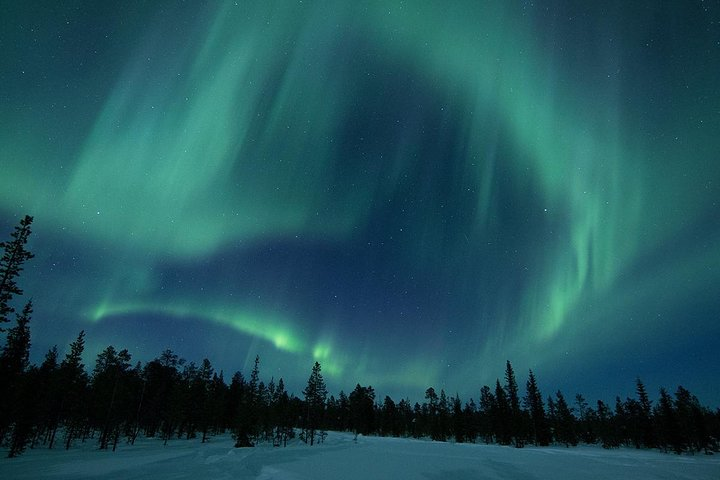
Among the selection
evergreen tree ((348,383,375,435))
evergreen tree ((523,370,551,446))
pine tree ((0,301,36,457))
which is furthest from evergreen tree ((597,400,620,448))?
pine tree ((0,301,36,457))

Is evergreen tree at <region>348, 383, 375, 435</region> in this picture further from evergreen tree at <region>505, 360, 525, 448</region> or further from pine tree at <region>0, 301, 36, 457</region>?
pine tree at <region>0, 301, 36, 457</region>

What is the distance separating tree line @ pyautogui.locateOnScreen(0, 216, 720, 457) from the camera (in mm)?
40375

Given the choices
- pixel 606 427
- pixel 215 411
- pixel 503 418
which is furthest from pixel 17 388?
pixel 606 427

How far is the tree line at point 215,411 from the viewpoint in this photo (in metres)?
40.4

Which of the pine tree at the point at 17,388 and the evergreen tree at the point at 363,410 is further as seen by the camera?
the evergreen tree at the point at 363,410

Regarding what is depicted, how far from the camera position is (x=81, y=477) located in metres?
22.2

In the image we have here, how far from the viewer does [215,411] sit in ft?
253

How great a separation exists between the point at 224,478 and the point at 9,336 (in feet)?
126

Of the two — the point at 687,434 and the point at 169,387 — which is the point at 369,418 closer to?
the point at 169,387

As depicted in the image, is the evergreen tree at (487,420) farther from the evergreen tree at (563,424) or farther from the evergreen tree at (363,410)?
the evergreen tree at (363,410)

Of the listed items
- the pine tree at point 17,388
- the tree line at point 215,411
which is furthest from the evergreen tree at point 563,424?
the pine tree at point 17,388

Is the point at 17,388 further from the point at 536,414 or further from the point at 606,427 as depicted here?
the point at 606,427

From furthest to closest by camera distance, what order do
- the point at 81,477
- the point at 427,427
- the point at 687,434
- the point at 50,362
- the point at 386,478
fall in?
the point at 427,427 < the point at 687,434 < the point at 50,362 < the point at 81,477 < the point at 386,478

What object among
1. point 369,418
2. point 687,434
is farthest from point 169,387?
point 687,434
